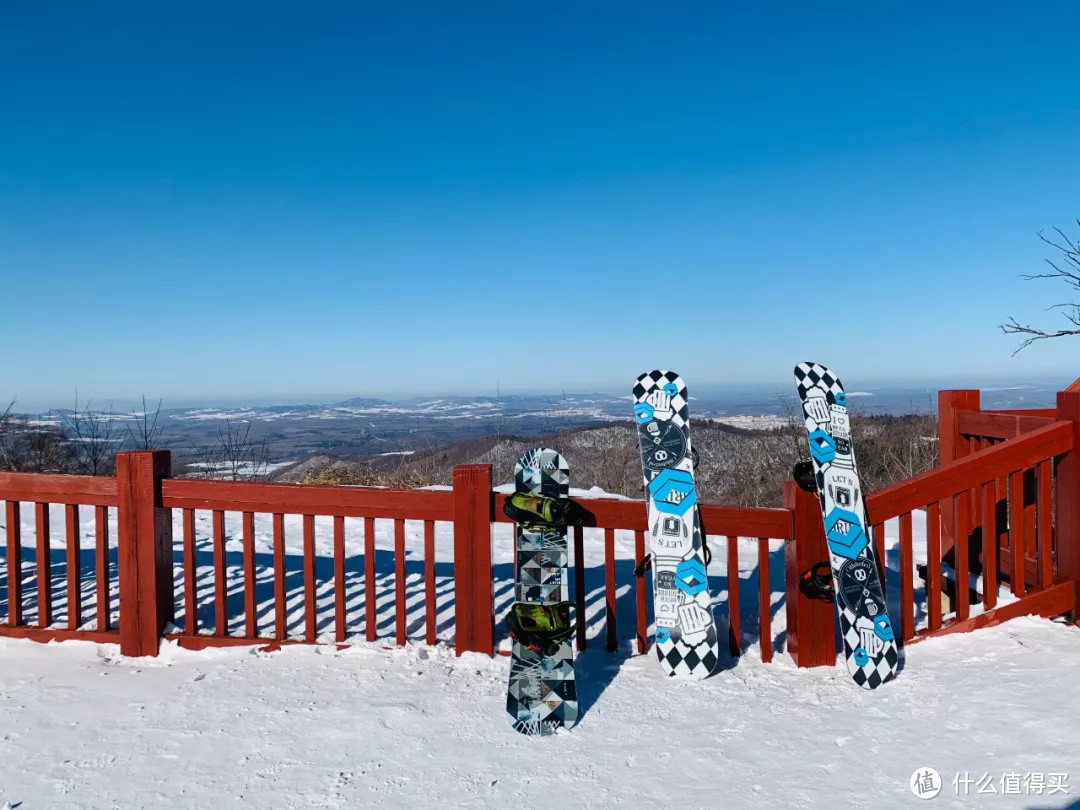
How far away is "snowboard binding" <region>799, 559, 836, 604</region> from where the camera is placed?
2939mm

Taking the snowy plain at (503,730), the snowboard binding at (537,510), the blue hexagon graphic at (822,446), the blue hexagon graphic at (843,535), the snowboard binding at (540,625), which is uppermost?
the blue hexagon graphic at (822,446)

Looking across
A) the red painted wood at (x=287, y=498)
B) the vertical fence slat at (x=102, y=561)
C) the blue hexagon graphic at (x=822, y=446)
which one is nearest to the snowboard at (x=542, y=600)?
the red painted wood at (x=287, y=498)

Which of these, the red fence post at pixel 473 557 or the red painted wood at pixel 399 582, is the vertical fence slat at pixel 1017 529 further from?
the red painted wood at pixel 399 582

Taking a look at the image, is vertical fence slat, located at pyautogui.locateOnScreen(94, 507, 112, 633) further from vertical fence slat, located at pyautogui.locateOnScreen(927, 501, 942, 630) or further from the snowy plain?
vertical fence slat, located at pyautogui.locateOnScreen(927, 501, 942, 630)

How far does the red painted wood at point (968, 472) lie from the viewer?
3111mm

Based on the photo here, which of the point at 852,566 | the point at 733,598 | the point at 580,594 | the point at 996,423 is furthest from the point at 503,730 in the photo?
the point at 996,423

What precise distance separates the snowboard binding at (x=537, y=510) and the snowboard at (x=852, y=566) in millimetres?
1102

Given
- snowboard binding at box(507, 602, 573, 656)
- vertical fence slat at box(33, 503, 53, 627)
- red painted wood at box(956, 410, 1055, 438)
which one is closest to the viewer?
snowboard binding at box(507, 602, 573, 656)

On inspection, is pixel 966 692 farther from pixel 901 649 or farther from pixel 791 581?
pixel 791 581

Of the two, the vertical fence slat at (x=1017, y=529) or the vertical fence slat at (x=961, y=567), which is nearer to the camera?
the vertical fence slat at (x=961, y=567)

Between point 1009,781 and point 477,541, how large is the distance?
2093 mm

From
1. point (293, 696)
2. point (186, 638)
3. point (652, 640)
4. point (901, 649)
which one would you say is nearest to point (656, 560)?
point (652, 640)

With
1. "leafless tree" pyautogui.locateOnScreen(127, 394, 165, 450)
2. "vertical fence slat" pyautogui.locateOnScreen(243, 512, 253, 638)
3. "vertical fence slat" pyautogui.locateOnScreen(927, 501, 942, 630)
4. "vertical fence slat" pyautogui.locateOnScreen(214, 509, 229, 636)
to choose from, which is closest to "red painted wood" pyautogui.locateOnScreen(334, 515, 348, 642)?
"vertical fence slat" pyautogui.locateOnScreen(243, 512, 253, 638)

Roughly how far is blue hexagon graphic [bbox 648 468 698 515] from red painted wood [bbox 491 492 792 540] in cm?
9
